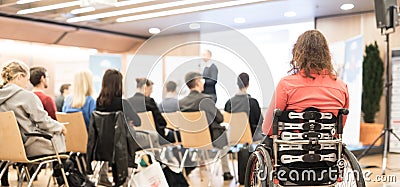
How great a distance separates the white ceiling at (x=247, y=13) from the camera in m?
7.19

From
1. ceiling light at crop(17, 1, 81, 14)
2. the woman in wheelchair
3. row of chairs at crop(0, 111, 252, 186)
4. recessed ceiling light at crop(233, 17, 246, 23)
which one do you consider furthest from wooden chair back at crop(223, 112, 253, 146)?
recessed ceiling light at crop(233, 17, 246, 23)

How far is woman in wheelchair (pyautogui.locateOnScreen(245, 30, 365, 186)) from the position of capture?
7.69 feet

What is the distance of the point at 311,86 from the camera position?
2449 mm

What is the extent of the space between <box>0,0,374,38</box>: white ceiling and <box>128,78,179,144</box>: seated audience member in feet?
10.3

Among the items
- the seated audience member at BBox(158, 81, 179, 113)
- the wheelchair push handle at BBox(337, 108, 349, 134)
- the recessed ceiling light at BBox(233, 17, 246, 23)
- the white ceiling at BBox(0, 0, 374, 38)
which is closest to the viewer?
the wheelchair push handle at BBox(337, 108, 349, 134)

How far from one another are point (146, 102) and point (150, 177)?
1084mm

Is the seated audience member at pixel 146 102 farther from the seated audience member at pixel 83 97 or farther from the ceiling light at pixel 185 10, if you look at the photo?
the ceiling light at pixel 185 10

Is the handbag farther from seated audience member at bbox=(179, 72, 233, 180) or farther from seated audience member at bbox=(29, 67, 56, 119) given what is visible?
seated audience member at bbox=(29, 67, 56, 119)

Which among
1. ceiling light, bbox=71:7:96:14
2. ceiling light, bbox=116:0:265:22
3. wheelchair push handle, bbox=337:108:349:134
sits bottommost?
wheelchair push handle, bbox=337:108:349:134

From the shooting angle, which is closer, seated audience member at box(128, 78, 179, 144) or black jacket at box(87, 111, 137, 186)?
seated audience member at box(128, 78, 179, 144)

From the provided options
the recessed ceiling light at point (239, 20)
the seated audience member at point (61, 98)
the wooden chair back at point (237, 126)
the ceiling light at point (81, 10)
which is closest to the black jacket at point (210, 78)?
the wooden chair back at point (237, 126)

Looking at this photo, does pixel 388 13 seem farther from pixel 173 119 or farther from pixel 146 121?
pixel 146 121

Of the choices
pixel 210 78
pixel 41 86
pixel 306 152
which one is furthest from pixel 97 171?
pixel 306 152

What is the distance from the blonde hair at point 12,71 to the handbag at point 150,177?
1.39 metres
